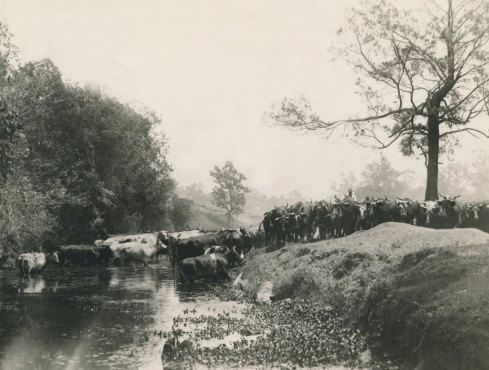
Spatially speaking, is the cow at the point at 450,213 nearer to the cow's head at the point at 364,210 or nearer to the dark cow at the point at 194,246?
the cow's head at the point at 364,210

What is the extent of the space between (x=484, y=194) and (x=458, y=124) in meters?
101

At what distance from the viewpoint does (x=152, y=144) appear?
5622cm

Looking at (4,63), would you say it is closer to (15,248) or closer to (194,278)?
(15,248)

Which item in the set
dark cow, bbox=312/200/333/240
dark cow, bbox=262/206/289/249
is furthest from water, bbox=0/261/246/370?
dark cow, bbox=312/200/333/240

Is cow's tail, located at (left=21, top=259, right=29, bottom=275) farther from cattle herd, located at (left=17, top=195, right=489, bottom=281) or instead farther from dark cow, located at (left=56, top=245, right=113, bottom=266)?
dark cow, located at (left=56, top=245, right=113, bottom=266)

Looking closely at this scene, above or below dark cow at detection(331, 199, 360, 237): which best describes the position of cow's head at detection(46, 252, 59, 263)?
below

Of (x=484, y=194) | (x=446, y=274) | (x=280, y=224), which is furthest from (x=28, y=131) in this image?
(x=484, y=194)

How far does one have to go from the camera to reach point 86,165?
44.4 meters

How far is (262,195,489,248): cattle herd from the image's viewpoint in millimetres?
26281

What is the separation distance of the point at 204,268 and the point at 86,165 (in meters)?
24.8

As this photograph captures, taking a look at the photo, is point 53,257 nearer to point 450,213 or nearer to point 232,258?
point 232,258

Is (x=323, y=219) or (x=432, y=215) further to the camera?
(x=323, y=219)

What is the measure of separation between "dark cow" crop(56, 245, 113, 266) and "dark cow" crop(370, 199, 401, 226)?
17.6 metres

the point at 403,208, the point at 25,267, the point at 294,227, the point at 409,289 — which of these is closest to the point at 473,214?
the point at 403,208
